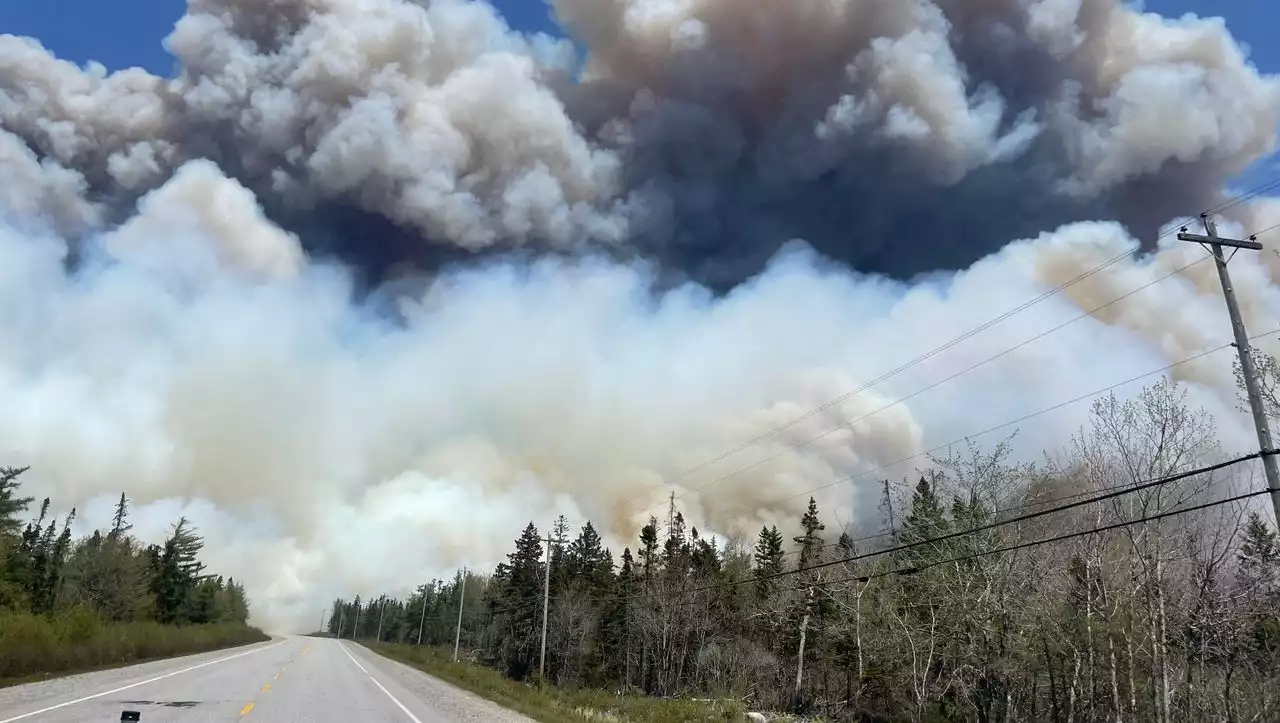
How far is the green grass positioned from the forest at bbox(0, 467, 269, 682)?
59mm

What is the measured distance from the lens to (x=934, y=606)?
37.9m

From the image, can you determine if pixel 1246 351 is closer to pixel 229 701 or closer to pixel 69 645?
pixel 229 701

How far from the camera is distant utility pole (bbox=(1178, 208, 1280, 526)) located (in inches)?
565

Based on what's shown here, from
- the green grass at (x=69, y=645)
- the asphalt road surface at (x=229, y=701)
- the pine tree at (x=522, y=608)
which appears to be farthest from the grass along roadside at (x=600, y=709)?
the pine tree at (x=522, y=608)

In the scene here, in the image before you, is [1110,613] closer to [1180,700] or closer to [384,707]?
[1180,700]

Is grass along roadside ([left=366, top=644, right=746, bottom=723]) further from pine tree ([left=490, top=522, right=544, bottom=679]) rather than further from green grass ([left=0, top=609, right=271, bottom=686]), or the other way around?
pine tree ([left=490, top=522, right=544, bottom=679])

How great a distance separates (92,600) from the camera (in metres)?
73.4

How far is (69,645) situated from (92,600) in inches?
1828

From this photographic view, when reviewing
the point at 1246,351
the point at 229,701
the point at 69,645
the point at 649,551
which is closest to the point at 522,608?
the point at 649,551

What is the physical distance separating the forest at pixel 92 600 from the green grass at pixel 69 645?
0.19 feet

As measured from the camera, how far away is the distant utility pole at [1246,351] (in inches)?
565

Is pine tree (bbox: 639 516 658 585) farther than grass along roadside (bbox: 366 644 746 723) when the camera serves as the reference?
Yes

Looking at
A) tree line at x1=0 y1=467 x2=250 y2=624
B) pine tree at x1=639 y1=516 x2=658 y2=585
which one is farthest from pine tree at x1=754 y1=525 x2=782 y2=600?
tree line at x1=0 y1=467 x2=250 y2=624

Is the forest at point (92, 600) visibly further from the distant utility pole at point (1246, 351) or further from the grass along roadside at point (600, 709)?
the distant utility pole at point (1246, 351)
